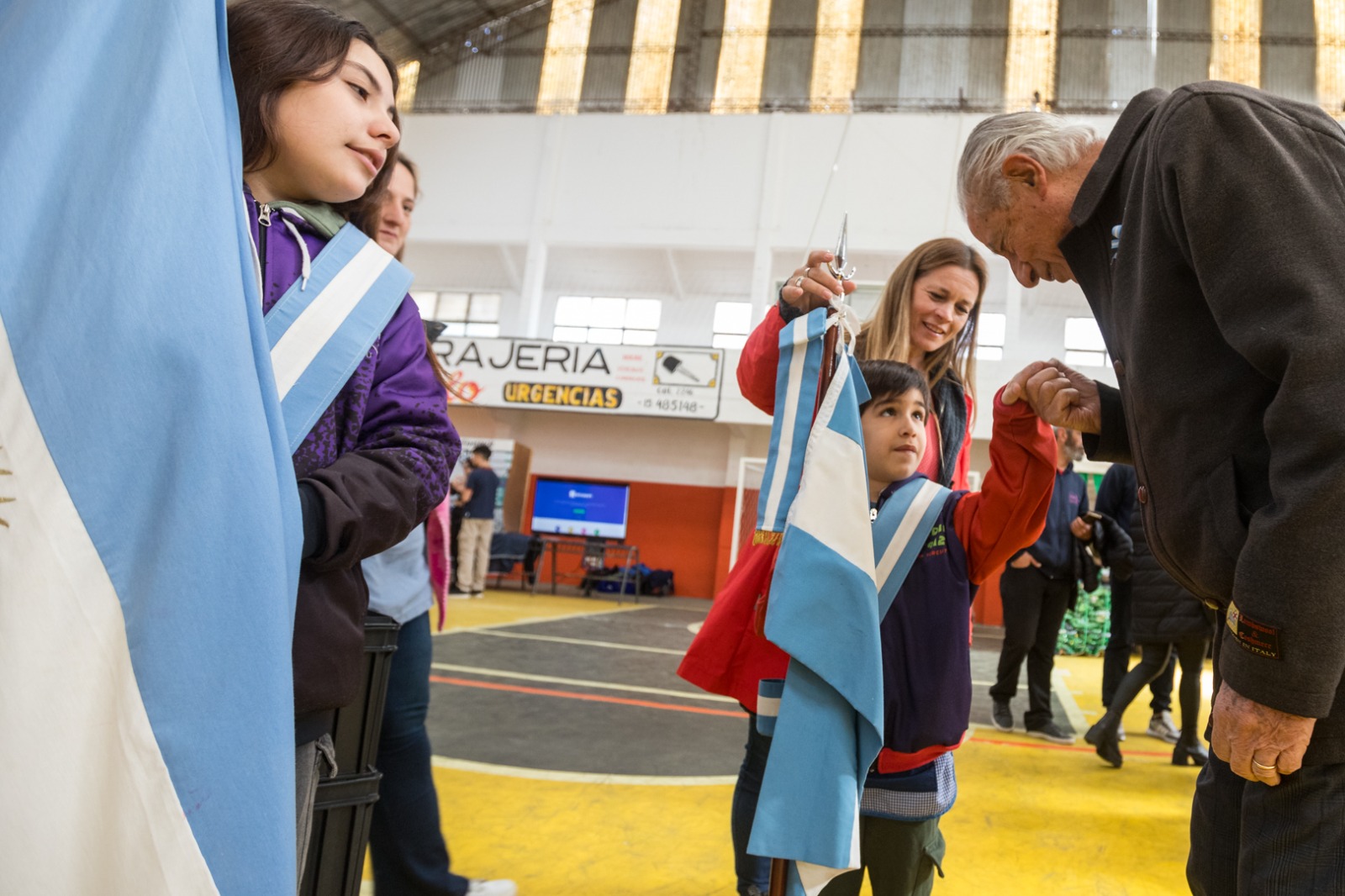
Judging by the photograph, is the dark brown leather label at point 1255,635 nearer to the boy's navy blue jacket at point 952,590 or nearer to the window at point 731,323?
the boy's navy blue jacket at point 952,590

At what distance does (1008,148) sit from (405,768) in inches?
65.2

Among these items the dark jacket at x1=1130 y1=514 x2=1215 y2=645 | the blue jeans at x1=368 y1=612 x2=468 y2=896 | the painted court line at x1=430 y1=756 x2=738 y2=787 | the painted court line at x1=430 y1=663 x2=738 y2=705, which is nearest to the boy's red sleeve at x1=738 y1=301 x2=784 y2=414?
the blue jeans at x1=368 y1=612 x2=468 y2=896

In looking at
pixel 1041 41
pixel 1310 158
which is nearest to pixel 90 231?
pixel 1310 158

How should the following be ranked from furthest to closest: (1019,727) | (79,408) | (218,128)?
(1019,727), (218,128), (79,408)

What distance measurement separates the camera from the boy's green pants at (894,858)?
1.65 metres

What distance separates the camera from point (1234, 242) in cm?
96

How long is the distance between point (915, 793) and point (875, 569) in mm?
435

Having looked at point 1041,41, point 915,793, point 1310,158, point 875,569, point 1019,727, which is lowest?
point 1019,727

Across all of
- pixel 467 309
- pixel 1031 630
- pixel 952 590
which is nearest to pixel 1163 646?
pixel 1031 630

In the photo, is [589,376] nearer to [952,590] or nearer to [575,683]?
[575,683]

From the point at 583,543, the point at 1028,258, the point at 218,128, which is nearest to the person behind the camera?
the point at 218,128

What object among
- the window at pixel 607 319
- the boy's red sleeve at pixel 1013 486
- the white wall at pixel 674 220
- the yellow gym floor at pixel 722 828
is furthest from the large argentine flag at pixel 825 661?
the window at pixel 607 319

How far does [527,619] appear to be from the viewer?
8.44 meters

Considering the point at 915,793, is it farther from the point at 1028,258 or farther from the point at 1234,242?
the point at 1234,242
